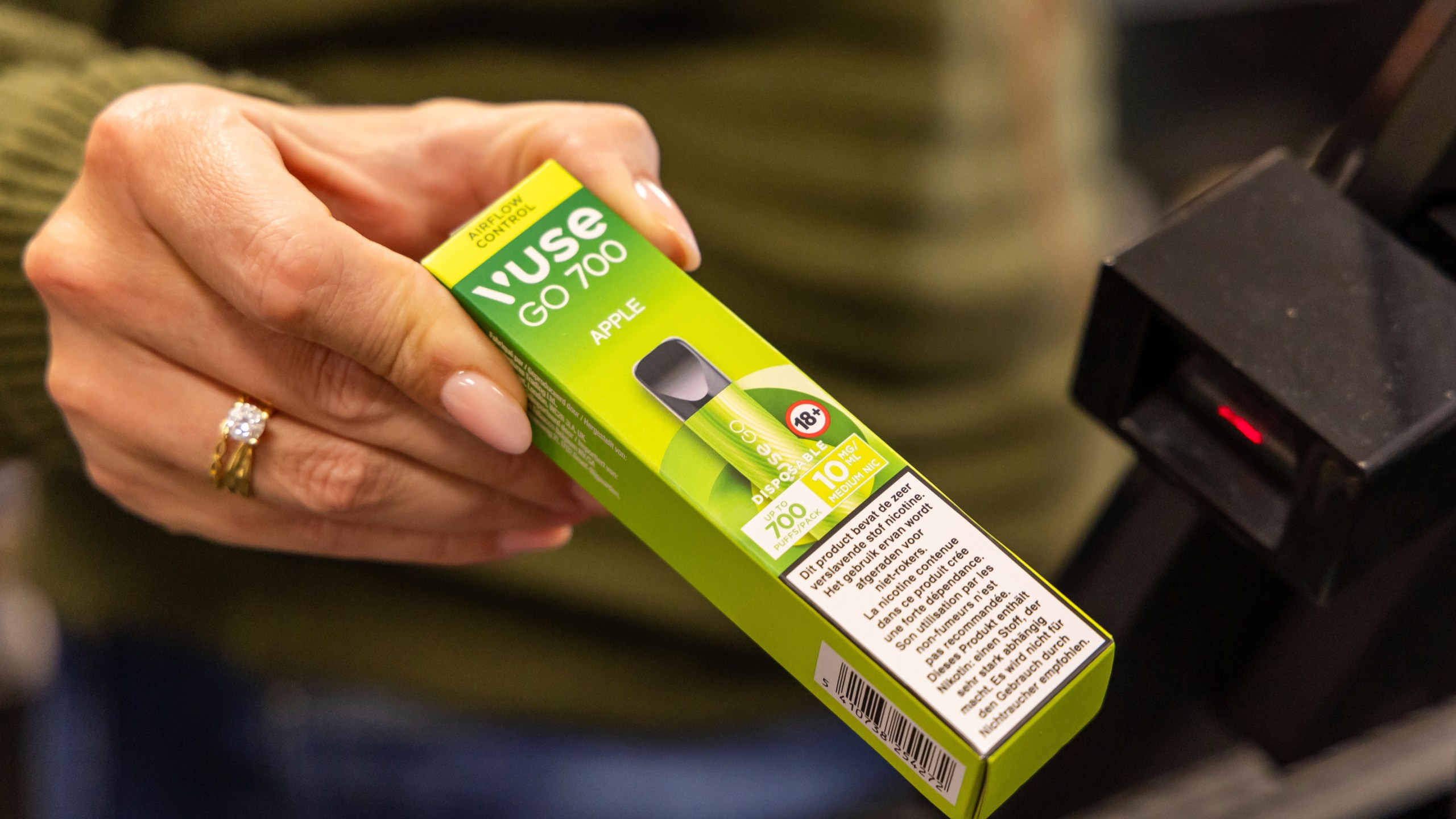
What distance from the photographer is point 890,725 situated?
35 centimetres

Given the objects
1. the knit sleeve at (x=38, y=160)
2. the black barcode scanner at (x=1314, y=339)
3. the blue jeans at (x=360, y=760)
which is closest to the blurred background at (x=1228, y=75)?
the blue jeans at (x=360, y=760)

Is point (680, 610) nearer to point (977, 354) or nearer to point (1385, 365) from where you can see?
point (977, 354)

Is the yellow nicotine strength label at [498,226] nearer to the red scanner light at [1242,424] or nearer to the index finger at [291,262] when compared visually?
the index finger at [291,262]

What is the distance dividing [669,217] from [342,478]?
17 cm

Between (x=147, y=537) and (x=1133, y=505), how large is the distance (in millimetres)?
626

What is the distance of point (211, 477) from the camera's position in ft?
1.64

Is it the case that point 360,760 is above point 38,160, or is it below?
below

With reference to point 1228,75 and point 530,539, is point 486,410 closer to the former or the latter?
point 530,539

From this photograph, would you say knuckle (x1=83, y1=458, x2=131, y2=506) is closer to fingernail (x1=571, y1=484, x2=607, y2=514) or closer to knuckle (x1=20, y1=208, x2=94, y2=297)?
knuckle (x1=20, y1=208, x2=94, y2=297)

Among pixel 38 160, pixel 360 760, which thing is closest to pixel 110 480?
pixel 38 160

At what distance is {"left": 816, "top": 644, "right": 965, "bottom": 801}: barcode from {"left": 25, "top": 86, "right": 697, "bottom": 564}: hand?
143mm

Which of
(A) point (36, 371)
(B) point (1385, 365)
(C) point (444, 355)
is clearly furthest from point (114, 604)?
(B) point (1385, 365)

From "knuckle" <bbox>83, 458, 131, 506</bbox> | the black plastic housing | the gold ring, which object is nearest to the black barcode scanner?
the black plastic housing

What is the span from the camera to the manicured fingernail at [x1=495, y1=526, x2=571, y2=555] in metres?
0.52
